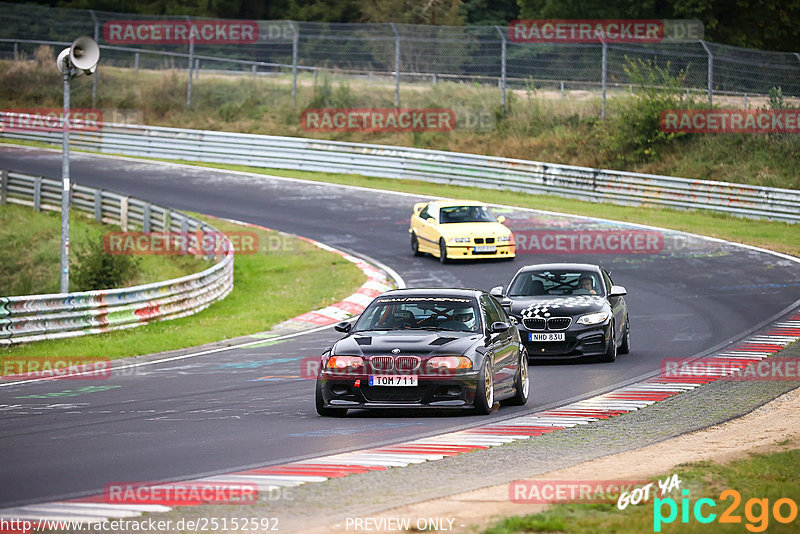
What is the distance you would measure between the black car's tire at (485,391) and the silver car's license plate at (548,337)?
4.75 m

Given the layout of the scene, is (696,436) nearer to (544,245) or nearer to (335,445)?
(335,445)

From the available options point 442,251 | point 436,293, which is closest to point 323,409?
point 436,293

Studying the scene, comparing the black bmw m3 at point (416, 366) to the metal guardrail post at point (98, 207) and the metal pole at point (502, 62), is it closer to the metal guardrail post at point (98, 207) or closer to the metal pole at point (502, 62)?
the metal guardrail post at point (98, 207)

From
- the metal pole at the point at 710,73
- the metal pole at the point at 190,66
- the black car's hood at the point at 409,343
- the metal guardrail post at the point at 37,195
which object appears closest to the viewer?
the black car's hood at the point at 409,343

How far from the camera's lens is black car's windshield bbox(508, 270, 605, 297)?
1812cm

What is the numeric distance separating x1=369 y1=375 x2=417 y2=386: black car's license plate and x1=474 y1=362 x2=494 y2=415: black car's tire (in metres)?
0.68

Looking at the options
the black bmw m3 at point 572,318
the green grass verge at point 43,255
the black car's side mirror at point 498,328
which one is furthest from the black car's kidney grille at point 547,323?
the green grass verge at point 43,255

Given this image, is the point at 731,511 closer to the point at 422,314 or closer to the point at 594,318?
the point at 422,314

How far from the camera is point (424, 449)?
10227 millimetres

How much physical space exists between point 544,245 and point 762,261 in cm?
550

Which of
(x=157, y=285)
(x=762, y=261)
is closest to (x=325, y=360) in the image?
(x=157, y=285)

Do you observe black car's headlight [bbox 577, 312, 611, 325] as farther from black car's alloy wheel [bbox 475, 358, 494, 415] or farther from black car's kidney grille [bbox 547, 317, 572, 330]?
black car's alloy wheel [bbox 475, 358, 494, 415]

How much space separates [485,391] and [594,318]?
17.4 feet

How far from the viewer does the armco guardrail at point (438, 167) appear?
3522cm
